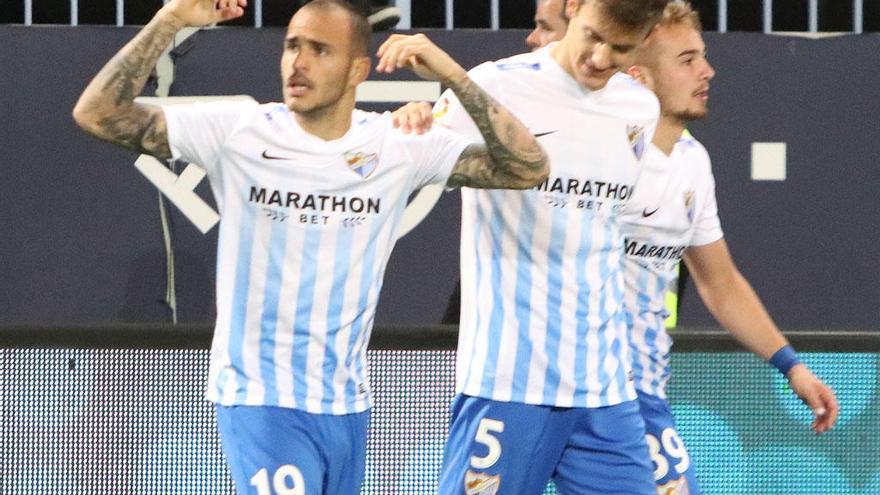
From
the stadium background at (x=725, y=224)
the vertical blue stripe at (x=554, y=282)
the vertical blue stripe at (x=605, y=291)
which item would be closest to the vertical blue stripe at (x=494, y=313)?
the vertical blue stripe at (x=554, y=282)

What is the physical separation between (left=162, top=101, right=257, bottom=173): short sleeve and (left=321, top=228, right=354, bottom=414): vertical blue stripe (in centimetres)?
32

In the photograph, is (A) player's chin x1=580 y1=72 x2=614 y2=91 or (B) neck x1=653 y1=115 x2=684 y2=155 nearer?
(A) player's chin x1=580 y1=72 x2=614 y2=91

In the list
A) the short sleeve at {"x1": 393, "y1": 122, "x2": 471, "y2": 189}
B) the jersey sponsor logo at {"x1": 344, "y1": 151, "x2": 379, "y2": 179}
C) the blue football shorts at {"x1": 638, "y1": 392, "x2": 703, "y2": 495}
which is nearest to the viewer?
the jersey sponsor logo at {"x1": 344, "y1": 151, "x2": 379, "y2": 179}

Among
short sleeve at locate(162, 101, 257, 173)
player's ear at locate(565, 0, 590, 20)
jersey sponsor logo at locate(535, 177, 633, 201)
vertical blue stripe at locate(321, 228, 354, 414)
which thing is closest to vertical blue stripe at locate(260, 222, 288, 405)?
vertical blue stripe at locate(321, 228, 354, 414)

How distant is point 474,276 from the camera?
393cm

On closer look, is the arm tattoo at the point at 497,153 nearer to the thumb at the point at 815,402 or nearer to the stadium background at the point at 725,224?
the stadium background at the point at 725,224

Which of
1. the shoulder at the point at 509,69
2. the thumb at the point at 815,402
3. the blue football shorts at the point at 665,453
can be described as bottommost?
the blue football shorts at the point at 665,453

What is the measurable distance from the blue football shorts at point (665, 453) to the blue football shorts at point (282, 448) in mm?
910

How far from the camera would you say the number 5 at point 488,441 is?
3.85m

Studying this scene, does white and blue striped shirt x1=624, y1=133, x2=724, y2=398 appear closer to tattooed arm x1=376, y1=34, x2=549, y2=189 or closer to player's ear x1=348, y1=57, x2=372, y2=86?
tattooed arm x1=376, y1=34, x2=549, y2=189

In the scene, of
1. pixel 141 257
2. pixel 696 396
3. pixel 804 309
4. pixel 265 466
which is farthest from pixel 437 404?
pixel 804 309

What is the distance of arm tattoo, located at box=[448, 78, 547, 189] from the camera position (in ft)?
12.2

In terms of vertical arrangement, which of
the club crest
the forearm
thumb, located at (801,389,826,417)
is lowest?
the club crest

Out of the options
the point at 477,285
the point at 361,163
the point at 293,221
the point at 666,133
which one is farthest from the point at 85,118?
the point at 666,133
